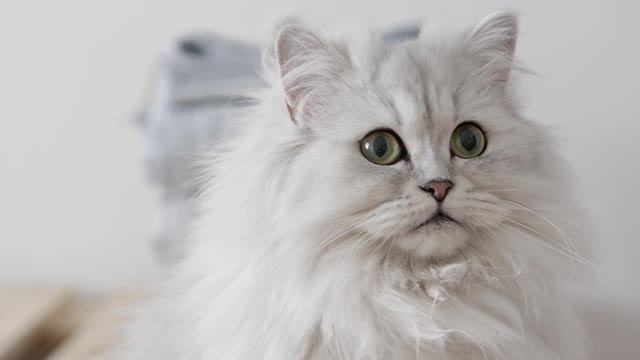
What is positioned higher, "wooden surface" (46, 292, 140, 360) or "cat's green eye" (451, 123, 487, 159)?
"cat's green eye" (451, 123, 487, 159)

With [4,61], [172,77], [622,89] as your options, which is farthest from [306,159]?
[4,61]

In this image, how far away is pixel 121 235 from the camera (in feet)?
7.34

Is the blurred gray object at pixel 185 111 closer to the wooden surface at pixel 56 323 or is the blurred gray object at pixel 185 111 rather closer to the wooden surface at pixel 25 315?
the wooden surface at pixel 56 323

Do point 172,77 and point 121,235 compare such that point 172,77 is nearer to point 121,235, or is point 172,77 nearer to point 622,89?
point 121,235

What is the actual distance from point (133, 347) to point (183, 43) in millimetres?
855

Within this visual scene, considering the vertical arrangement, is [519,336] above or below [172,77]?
below

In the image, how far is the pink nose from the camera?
101 cm

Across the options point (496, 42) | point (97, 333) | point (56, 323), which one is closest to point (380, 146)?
point (496, 42)

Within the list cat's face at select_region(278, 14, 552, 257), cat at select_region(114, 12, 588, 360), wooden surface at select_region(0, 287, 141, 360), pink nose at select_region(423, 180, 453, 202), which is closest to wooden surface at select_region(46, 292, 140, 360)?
wooden surface at select_region(0, 287, 141, 360)

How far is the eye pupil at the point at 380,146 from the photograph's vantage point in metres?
1.07

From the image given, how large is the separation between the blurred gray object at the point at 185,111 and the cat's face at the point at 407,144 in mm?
538

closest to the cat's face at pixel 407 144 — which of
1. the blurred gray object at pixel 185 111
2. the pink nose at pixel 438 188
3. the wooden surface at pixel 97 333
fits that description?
the pink nose at pixel 438 188

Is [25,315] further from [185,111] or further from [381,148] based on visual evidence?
[381,148]

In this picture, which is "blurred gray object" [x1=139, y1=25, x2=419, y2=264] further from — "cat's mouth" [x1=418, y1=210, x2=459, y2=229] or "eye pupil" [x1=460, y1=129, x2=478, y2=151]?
"cat's mouth" [x1=418, y1=210, x2=459, y2=229]
